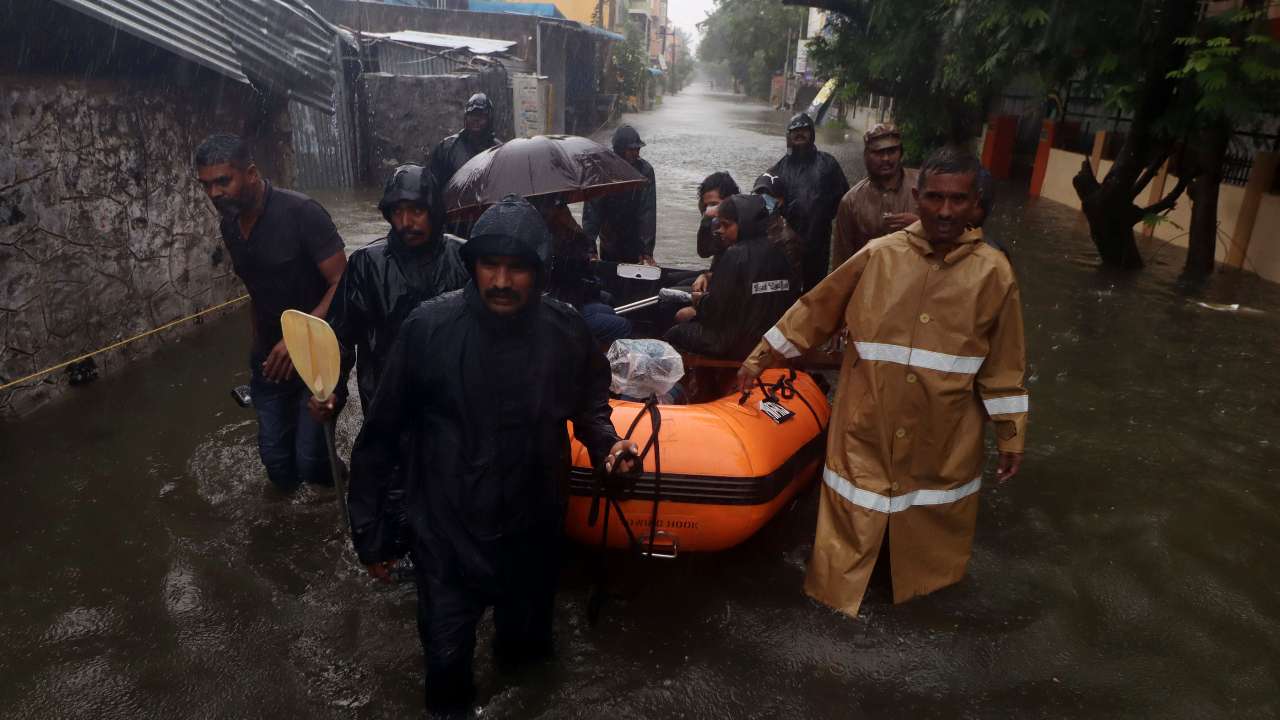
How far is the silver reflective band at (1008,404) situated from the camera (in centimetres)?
317

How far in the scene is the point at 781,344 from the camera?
3477mm

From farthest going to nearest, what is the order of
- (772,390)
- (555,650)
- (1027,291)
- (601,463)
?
(1027,291) → (772,390) → (555,650) → (601,463)

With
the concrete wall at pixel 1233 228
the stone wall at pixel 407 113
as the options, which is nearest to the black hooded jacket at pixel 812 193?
the concrete wall at pixel 1233 228

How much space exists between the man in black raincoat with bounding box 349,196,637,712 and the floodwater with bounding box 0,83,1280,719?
652 mm

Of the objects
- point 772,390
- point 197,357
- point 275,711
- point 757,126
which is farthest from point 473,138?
point 757,126

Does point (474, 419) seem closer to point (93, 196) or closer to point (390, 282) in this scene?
point (390, 282)

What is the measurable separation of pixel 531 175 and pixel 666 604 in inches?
103

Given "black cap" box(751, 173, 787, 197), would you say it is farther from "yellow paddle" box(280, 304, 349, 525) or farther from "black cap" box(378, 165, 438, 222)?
"yellow paddle" box(280, 304, 349, 525)

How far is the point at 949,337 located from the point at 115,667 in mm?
3395

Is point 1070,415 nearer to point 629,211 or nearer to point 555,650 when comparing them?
point 629,211

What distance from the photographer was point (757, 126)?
3275 cm

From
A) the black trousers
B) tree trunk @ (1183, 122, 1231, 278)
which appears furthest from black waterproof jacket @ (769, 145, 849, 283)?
tree trunk @ (1183, 122, 1231, 278)

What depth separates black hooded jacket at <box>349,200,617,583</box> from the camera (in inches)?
96.2

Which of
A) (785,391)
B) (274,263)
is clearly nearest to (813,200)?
(785,391)
